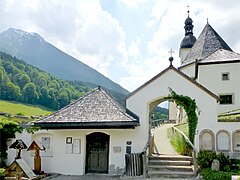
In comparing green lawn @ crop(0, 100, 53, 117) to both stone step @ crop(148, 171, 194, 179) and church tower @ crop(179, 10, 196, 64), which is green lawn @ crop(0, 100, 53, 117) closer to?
church tower @ crop(179, 10, 196, 64)

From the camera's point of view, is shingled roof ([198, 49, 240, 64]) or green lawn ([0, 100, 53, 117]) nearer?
shingled roof ([198, 49, 240, 64])

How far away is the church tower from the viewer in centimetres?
4364

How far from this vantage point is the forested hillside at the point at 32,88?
48684mm

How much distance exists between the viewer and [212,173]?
12375 mm

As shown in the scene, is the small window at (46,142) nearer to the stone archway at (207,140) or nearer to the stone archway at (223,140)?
the stone archway at (207,140)

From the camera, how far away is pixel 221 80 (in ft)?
84.1

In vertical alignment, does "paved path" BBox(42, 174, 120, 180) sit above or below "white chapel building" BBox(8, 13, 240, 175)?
below

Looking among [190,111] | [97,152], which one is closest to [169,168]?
[190,111]

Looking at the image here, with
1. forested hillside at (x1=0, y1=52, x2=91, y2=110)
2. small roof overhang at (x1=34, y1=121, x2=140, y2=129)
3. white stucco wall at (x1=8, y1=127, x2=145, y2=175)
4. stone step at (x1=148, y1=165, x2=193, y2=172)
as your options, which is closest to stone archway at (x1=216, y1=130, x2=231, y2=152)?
stone step at (x1=148, y1=165, x2=193, y2=172)

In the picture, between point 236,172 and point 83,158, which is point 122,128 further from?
point 236,172

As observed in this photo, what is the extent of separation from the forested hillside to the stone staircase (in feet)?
117

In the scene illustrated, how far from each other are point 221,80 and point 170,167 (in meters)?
14.5

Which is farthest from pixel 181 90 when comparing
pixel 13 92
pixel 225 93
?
pixel 13 92

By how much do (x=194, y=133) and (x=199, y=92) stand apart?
219 centimetres
